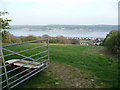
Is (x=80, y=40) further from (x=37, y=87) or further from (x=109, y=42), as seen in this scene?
(x=37, y=87)

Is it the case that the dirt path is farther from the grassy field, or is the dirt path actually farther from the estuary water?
the estuary water

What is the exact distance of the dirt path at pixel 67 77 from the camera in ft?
8.06

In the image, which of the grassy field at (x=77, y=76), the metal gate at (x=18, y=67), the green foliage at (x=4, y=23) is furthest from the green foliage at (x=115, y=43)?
the green foliage at (x=4, y=23)

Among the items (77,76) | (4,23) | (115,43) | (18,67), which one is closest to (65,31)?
(115,43)

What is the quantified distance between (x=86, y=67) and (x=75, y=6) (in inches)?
197

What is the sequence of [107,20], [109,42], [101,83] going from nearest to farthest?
1. [101,83]
2. [109,42]
3. [107,20]

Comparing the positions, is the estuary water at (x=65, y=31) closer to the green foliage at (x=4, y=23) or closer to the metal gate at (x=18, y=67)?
the green foliage at (x=4, y=23)

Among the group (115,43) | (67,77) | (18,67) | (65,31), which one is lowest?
(67,77)

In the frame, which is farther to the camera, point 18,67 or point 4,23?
point 4,23

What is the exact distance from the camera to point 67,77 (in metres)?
2.83

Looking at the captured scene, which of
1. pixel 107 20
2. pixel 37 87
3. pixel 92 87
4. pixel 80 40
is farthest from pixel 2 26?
pixel 80 40

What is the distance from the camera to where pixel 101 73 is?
3002 millimetres

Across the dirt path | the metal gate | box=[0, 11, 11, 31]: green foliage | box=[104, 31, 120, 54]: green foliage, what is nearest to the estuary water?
box=[104, 31, 120, 54]: green foliage

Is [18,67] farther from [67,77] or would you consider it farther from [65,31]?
[65,31]
